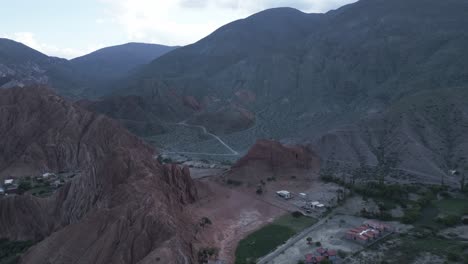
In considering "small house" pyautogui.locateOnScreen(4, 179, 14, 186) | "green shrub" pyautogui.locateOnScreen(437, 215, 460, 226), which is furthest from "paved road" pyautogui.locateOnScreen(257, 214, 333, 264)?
"small house" pyautogui.locateOnScreen(4, 179, 14, 186)

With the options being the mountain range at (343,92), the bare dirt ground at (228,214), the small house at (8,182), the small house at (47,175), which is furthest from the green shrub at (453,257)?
the small house at (8,182)

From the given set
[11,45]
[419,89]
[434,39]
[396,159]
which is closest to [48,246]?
[396,159]

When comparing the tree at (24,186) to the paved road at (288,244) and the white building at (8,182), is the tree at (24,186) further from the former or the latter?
the paved road at (288,244)

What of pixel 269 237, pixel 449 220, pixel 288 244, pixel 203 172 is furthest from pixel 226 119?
pixel 449 220

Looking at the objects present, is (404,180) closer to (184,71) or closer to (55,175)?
(55,175)

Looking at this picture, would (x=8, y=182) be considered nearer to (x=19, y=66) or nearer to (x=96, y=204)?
(x=96, y=204)

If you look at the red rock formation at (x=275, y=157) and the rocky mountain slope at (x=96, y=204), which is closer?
the rocky mountain slope at (x=96, y=204)

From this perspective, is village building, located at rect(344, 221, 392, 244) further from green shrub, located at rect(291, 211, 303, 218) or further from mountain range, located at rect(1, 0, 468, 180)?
mountain range, located at rect(1, 0, 468, 180)
